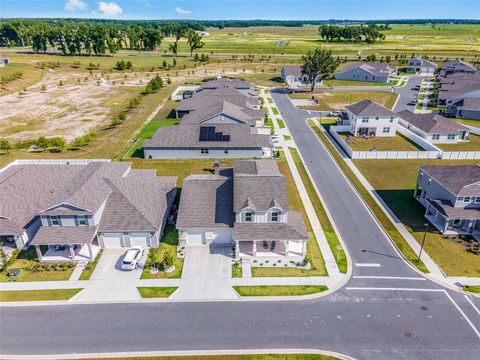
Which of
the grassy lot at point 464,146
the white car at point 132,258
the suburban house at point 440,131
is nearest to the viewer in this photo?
the white car at point 132,258

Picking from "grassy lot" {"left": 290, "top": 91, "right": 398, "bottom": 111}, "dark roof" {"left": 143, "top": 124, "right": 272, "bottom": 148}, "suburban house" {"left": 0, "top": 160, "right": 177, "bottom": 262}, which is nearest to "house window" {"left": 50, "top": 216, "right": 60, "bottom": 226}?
"suburban house" {"left": 0, "top": 160, "right": 177, "bottom": 262}

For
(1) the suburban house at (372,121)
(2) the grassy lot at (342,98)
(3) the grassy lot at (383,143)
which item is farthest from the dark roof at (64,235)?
(2) the grassy lot at (342,98)

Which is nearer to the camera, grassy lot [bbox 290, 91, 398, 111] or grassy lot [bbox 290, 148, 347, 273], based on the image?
grassy lot [bbox 290, 148, 347, 273]

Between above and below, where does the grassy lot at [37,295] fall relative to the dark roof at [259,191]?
below

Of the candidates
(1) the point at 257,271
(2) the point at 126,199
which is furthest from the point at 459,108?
(2) the point at 126,199

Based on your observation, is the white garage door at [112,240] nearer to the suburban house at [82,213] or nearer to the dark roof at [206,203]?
the suburban house at [82,213]

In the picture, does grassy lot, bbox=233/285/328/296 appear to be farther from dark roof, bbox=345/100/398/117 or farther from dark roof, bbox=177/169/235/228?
dark roof, bbox=345/100/398/117
